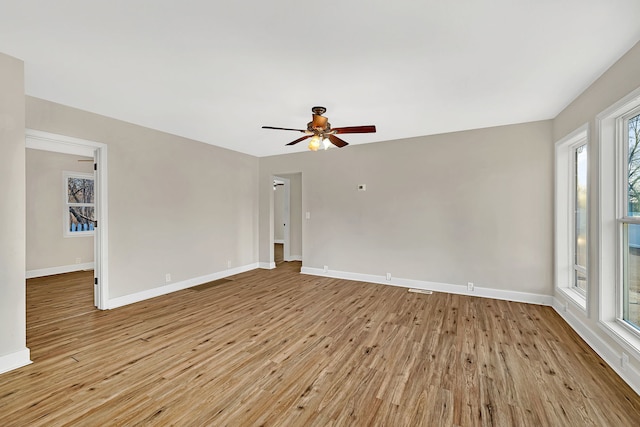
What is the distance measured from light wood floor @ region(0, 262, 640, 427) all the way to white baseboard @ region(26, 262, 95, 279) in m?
2.14

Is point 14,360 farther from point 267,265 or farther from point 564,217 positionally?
point 564,217

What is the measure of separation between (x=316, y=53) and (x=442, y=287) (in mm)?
3937

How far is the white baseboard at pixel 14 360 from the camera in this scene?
89.8 inches

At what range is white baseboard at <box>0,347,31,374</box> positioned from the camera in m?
2.28

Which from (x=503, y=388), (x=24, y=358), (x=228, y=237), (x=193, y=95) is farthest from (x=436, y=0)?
(x=228, y=237)

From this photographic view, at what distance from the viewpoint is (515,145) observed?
4012 millimetres

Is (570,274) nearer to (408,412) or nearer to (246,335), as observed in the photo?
(408,412)

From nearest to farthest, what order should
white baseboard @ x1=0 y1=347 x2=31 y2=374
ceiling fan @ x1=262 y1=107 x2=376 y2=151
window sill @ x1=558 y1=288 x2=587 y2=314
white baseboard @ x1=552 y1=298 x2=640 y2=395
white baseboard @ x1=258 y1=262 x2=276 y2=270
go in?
white baseboard @ x1=552 y1=298 x2=640 y2=395 < white baseboard @ x1=0 y1=347 x2=31 y2=374 < window sill @ x1=558 y1=288 x2=587 y2=314 < ceiling fan @ x1=262 y1=107 x2=376 y2=151 < white baseboard @ x1=258 y1=262 x2=276 y2=270

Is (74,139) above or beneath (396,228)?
above

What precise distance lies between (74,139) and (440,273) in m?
5.43

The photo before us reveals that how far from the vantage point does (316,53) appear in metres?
2.21

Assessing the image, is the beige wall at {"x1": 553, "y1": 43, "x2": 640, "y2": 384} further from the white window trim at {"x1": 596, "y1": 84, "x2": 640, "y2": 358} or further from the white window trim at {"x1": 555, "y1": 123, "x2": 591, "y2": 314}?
the white window trim at {"x1": 555, "y1": 123, "x2": 591, "y2": 314}

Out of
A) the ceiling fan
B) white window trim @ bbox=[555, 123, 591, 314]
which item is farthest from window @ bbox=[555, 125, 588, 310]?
the ceiling fan

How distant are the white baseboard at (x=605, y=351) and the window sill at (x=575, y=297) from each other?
15 centimetres
